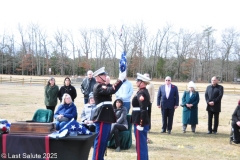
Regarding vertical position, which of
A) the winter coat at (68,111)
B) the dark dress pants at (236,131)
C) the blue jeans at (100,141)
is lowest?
the dark dress pants at (236,131)

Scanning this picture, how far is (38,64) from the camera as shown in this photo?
68.7 m

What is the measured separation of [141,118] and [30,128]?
2.00m

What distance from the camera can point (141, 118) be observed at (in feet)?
17.8

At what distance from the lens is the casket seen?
4.44 m

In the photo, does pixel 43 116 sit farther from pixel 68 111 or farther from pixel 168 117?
pixel 168 117

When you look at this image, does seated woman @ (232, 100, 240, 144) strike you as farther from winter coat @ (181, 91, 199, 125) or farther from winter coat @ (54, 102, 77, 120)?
winter coat @ (54, 102, 77, 120)

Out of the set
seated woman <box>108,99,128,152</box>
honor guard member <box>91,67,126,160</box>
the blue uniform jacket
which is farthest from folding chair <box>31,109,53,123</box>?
the blue uniform jacket

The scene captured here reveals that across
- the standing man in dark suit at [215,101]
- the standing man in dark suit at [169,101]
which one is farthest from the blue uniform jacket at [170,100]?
the standing man in dark suit at [215,101]

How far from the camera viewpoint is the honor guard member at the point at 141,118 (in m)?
5.45

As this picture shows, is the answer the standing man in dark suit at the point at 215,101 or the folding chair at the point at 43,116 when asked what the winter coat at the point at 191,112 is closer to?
the standing man in dark suit at the point at 215,101

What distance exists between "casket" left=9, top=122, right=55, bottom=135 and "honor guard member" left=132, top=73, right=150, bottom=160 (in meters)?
1.72

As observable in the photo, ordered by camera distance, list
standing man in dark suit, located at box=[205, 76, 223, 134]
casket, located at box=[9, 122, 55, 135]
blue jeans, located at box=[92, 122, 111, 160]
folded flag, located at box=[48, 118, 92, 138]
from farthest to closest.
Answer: standing man in dark suit, located at box=[205, 76, 223, 134] → blue jeans, located at box=[92, 122, 111, 160] → casket, located at box=[9, 122, 55, 135] → folded flag, located at box=[48, 118, 92, 138]

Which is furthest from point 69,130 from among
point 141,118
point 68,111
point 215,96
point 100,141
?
point 215,96

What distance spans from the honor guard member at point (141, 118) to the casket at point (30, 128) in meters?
1.72
